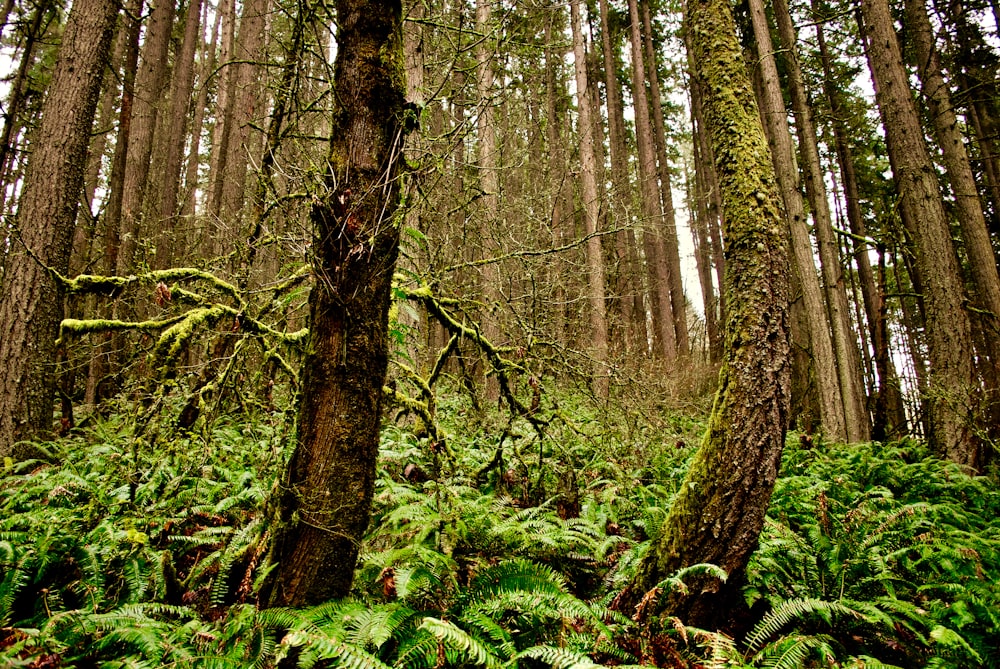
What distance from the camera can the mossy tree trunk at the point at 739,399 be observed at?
2.87 metres

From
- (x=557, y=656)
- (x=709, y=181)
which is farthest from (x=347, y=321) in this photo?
(x=709, y=181)

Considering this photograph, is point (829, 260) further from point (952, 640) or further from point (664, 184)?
point (952, 640)

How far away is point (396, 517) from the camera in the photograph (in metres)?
3.59

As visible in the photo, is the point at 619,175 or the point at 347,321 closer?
the point at 347,321

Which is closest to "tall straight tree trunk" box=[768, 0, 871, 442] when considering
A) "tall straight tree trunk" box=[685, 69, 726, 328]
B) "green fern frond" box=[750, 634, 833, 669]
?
"tall straight tree trunk" box=[685, 69, 726, 328]

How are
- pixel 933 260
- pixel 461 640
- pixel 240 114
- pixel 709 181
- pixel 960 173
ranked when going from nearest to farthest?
pixel 461 640, pixel 933 260, pixel 960 173, pixel 240 114, pixel 709 181

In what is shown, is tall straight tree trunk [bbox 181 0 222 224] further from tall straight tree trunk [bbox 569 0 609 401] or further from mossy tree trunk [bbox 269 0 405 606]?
tall straight tree trunk [bbox 569 0 609 401]

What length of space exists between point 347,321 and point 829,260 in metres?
10.9

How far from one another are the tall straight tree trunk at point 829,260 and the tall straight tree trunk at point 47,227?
34.5 ft

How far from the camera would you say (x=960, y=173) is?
875cm

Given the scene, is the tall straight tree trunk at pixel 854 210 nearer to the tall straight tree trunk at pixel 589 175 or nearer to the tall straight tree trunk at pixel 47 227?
the tall straight tree trunk at pixel 589 175

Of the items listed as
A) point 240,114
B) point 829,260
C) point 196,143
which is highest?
point 196,143

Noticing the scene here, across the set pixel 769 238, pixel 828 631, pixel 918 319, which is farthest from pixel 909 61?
pixel 828 631

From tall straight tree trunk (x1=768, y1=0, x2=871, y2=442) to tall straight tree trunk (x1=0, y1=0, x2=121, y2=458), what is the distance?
10503 mm
